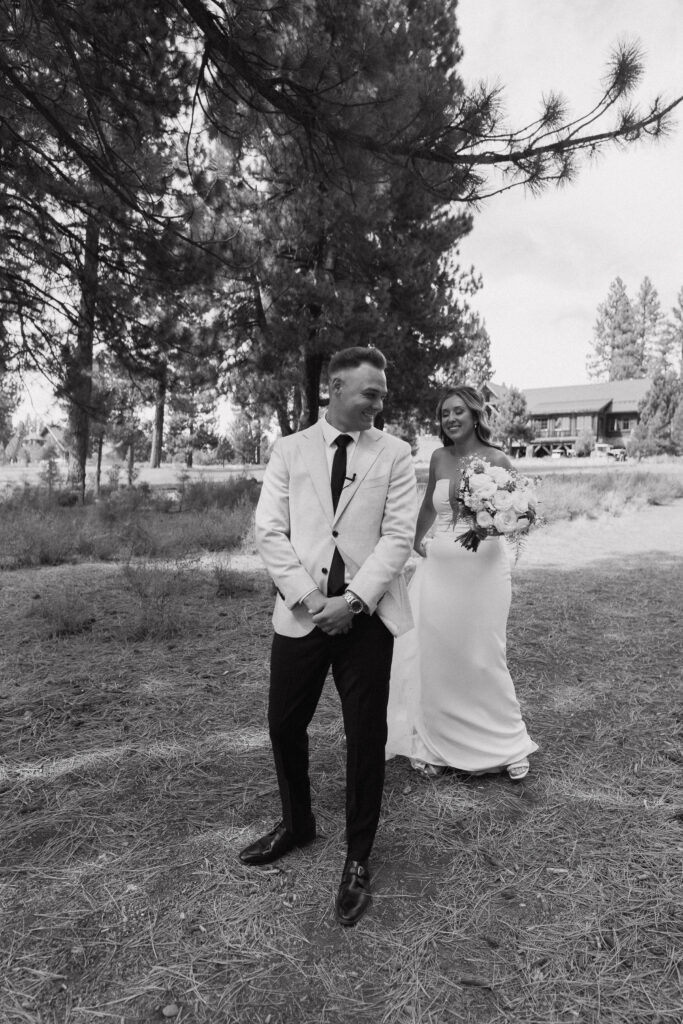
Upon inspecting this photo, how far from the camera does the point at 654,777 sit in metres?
3.50

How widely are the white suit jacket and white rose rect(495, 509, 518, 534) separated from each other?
2.79 feet

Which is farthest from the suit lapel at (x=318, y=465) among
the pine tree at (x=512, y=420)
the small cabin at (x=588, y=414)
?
the small cabin at (x=588, y=414)

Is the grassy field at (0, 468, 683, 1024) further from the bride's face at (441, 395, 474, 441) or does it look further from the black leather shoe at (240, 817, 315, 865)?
the bride's face at (441, 395, 474, 441)

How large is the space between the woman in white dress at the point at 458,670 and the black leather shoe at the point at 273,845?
968 mm

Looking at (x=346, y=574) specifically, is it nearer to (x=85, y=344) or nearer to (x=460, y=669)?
(x=460, y=669)

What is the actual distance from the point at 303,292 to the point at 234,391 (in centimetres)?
555

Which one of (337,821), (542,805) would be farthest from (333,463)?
(542,805)

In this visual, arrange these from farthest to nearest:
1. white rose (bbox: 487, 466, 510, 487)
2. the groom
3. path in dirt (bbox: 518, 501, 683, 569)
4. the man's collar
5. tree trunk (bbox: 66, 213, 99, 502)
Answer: path in dirt (bbox: 518, 501, 683, 569) < tree trunk (bbox: 66, 213, 99, 502) < white rose (bbox: 487, 466, 510, 487) < the man's collar < the groom

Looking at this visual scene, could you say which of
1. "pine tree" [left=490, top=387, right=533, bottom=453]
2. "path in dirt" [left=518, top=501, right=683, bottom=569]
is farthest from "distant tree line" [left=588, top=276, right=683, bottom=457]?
"path in dirt" [left=518, top=501, right=683, bottom=569]

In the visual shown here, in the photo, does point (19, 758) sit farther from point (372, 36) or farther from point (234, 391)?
point (234, 391)

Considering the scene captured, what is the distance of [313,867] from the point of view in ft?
9.06

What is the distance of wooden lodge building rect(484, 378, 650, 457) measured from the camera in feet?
235

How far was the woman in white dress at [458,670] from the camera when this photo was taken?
358cm

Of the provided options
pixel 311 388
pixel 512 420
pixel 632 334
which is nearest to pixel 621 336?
pixel 632 334
